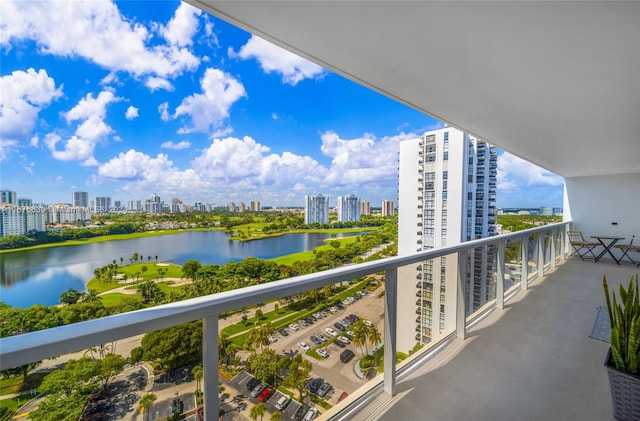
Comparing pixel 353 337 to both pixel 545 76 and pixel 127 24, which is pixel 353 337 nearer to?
pixel 545 76

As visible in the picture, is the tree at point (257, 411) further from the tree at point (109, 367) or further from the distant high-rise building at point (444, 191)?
the distant high-rise building at point (444, 191)

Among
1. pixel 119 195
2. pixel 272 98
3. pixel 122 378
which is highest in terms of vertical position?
pixel 272 98

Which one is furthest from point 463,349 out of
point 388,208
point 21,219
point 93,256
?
point 388,208

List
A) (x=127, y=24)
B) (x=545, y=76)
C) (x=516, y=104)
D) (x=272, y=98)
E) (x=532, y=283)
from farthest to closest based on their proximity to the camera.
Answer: (x=272, y=98), (x=127, y=24), (x=532, y=283), (x=516, y=104), (x=545, y=76)

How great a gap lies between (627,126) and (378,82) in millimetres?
3420

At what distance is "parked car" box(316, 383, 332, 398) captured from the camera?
62.3 inches

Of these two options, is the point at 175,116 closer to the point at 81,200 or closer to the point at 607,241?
the point at 81,200

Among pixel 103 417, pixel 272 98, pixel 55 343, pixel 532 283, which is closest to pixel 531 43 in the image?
pixel 55 343

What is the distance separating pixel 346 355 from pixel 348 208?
16.9 meters

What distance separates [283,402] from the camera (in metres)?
1.40

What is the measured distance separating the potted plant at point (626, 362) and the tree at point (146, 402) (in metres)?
2.41

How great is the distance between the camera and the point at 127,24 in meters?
9.45

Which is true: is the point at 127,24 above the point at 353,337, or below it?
above

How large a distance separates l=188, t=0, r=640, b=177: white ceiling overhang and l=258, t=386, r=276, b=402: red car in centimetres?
193
